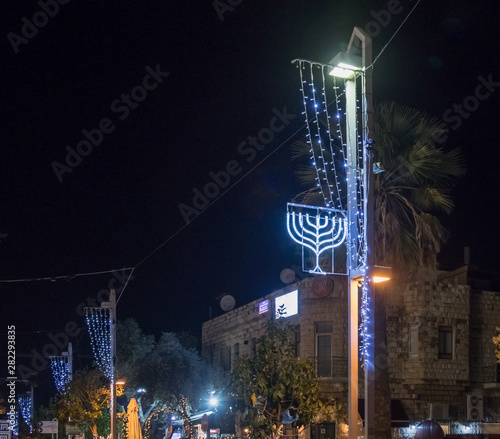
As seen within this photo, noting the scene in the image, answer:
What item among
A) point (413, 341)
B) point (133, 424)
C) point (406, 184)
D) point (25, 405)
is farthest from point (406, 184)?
point (25, 405)

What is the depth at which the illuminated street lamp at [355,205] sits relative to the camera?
1117 cm

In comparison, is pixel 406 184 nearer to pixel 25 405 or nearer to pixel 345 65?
pixel 345 65

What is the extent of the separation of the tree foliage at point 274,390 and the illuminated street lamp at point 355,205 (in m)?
4.83

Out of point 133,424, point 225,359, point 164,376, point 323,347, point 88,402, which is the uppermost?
point 323,347

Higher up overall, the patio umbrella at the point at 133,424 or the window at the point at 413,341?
the window at the point at 413,341

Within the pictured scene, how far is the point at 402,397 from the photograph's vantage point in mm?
31375

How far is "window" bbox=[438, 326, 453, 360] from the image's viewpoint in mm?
31344

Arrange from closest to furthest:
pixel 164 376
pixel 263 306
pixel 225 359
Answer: pixel 263 306
pixel 225 359
pixel 164 376

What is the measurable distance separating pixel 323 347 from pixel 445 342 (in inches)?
196

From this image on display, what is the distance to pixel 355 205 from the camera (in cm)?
1192

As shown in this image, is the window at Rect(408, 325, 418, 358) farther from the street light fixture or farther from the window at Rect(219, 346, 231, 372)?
the street light fixture

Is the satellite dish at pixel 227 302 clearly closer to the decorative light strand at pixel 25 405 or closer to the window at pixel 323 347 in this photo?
the window at pixel 323 347

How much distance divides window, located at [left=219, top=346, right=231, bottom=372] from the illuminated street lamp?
3231cm

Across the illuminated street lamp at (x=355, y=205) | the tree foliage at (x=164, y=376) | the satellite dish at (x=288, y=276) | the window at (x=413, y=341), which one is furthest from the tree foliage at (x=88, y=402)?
the illuminated street lamp at (x=355, y=205)
